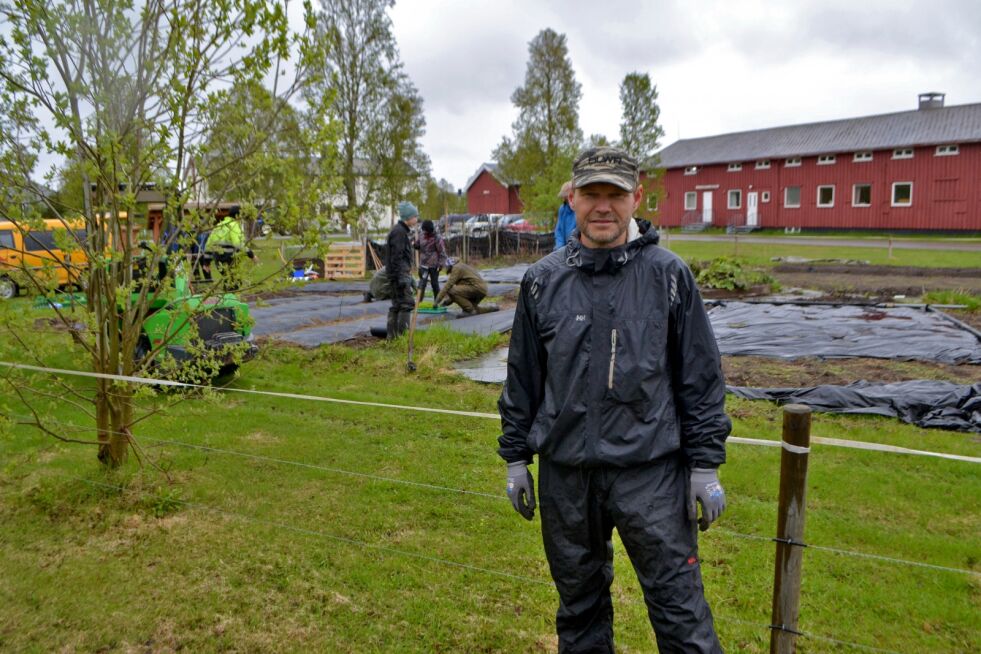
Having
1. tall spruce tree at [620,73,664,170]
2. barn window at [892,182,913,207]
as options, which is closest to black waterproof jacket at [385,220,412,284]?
tall spruce tree at [620,73,664,170]

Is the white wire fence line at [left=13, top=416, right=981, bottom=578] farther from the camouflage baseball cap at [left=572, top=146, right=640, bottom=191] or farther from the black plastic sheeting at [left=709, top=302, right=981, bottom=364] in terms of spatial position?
the black plastic sheeting at [left=709, top=302, right=981, bottom=364]

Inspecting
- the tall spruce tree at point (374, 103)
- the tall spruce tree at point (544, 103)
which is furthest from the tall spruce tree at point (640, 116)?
the tall spruce tree at point (374, 103)

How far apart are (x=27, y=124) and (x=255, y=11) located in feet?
4.62

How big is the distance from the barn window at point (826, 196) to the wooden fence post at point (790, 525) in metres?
41.2

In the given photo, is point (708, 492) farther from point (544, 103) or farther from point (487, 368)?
point (544, 103)

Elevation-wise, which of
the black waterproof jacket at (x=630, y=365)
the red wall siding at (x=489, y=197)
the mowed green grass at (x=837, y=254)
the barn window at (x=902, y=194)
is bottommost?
the mowed green grass at (x=837, y=254)

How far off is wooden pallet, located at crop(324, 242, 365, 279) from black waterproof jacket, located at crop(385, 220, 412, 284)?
453 inches

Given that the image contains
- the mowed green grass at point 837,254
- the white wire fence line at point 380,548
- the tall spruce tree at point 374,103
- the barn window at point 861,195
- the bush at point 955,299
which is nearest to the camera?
the white wire fence line at point 380,548

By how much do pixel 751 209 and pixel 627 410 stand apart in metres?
44.4

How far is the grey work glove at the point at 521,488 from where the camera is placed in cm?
282

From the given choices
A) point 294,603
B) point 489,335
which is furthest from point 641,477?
point 489,335

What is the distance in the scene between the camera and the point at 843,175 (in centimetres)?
3975

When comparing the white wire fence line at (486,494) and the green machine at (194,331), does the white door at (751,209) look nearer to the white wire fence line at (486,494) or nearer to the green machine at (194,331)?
the green machine at (194,331)

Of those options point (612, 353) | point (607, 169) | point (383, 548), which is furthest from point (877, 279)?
point (612, 353)
